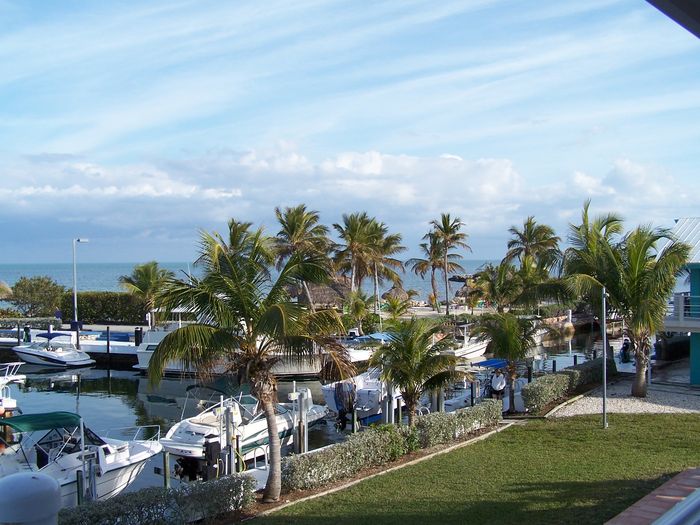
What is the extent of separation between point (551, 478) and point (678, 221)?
18976mm

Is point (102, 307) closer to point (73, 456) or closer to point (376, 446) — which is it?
point (73, 456)

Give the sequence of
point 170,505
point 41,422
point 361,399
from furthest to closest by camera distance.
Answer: point 361,399 < point 41,422 < point 170,505

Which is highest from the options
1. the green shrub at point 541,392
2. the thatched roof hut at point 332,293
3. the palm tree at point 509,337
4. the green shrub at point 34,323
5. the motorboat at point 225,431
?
the thatched roof hut at point 332,293

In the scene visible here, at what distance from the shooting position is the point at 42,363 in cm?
4128

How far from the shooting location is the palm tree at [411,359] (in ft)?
57.0

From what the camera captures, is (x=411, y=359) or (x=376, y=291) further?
(x=376, y=291)

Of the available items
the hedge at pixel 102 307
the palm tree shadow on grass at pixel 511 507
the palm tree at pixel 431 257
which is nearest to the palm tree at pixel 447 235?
the palm tree at pixel 431 257

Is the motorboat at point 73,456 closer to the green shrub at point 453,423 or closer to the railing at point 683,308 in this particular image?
the green shrub at point 453,423

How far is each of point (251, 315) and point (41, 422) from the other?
7.15 m

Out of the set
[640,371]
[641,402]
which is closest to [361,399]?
[641,402]

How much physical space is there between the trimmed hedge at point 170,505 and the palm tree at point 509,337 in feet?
35.2

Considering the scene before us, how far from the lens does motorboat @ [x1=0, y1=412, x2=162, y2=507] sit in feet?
51.0

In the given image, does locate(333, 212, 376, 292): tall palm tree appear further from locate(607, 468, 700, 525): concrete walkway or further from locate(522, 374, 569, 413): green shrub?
locate(607, 468, 700, 525): concrete walkway

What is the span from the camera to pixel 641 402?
21594mm
